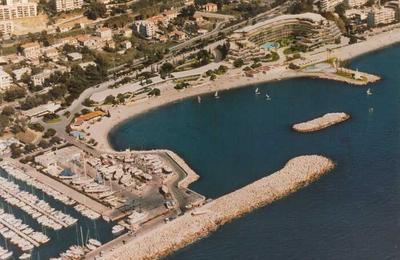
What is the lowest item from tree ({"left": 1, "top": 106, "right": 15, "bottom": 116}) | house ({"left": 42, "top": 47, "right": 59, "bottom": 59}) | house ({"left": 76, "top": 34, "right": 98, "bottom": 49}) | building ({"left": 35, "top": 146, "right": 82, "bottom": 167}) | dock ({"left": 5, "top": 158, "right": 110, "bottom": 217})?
dock ({"left": 5, "top": 158, "right": 110, "bottom": 217})

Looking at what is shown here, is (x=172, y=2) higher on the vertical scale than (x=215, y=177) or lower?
higher

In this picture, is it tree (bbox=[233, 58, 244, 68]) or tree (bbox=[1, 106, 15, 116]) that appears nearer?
tree (bbox=[1, 106, 15, 116])

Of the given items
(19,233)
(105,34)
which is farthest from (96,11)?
(19,233)

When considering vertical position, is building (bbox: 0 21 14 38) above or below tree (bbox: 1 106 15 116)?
above

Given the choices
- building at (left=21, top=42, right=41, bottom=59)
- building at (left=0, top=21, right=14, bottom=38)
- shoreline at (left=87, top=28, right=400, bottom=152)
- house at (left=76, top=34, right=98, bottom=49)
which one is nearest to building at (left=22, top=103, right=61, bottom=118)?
shoreline at (left=87, top=28, right=400, bottom=152)

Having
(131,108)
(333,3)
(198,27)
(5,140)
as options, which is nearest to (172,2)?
(198,27)

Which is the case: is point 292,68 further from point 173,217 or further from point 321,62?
point 173,217

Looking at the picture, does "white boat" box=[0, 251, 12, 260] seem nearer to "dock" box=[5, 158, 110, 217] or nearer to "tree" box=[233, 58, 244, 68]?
"dock" box=[5, 158, 110, 217]
